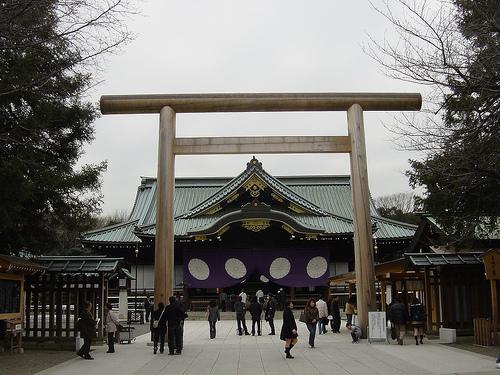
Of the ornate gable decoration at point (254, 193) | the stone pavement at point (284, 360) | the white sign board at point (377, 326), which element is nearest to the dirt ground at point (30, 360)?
the stone pavement at point (284, 360)

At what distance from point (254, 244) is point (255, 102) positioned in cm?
1535

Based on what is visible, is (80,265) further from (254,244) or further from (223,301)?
(254,244)

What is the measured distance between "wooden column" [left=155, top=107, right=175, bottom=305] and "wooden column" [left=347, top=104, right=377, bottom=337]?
5063 mm

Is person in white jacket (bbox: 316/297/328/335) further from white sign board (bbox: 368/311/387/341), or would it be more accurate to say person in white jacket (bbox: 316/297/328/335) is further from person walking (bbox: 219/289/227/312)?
person walking (bbox: 219/289/227/312)

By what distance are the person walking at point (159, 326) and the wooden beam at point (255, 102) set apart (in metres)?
5.50

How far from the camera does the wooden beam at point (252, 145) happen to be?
16359 mm

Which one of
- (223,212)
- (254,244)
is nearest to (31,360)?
(254,244)

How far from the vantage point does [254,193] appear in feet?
101

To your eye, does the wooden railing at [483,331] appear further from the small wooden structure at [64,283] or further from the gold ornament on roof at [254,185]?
the gold ornament on roof at [254,185]

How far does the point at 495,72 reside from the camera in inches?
437

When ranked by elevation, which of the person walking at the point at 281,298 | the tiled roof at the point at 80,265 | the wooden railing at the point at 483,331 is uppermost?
the tiled roof at the point at 80,265

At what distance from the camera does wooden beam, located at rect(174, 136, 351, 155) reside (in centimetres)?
1636

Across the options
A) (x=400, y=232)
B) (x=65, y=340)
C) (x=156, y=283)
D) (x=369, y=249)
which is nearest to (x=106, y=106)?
(x=156, y=283)

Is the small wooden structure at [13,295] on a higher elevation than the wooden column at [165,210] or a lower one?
lower
